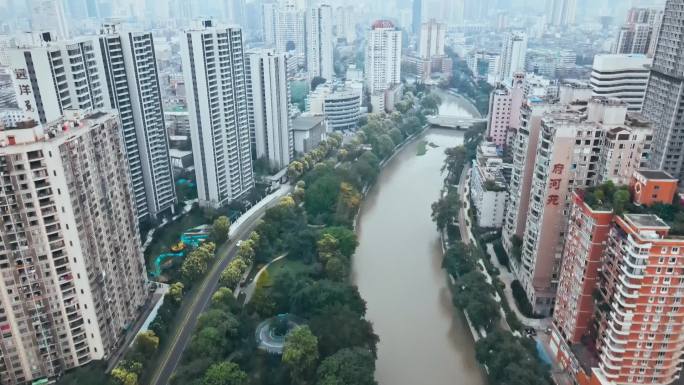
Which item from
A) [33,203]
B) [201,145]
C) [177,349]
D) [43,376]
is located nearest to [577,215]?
[177,349]

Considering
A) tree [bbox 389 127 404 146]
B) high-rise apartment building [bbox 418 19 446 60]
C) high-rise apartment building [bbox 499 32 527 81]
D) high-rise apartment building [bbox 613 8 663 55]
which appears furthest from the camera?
high-rise apartment building [bbox 418 19 446 60]

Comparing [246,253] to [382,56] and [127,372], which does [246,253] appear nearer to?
[127,372]

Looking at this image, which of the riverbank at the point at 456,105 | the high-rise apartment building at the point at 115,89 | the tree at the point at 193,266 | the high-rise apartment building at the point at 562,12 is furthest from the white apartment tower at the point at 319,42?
the high-rise apartment building at the point at 562,12

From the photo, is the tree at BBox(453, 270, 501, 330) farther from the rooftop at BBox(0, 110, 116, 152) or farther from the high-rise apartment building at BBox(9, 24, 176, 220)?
the high-rise apartment building at BBox(9, 24, 176, 220)

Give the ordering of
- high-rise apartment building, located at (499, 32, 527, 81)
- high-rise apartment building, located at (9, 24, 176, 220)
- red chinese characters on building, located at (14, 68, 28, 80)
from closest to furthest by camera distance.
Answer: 1. red chinese characters on building, located at (14, 68, 28, 80)
2. high-rise apartment building, located at (9, 24, 176, 220)
3. high-rise apartment building, located at (499, 32, 527, 81)

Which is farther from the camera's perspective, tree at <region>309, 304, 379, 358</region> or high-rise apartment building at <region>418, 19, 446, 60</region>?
high-rise apartment building at <region>418, 19, 446, 60</region>

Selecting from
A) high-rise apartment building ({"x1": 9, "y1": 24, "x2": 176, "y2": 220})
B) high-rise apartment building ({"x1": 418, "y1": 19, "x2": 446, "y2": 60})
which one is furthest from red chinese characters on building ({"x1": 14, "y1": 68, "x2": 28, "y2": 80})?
high-rise apartment building ({"x1": 418, "y1": 19, "x2": 446, "y2": 60})

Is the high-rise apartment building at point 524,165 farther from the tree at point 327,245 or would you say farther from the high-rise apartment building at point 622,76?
the high-rise apartment building at point 622,76

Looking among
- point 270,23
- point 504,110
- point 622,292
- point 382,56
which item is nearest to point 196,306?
point 622,292
